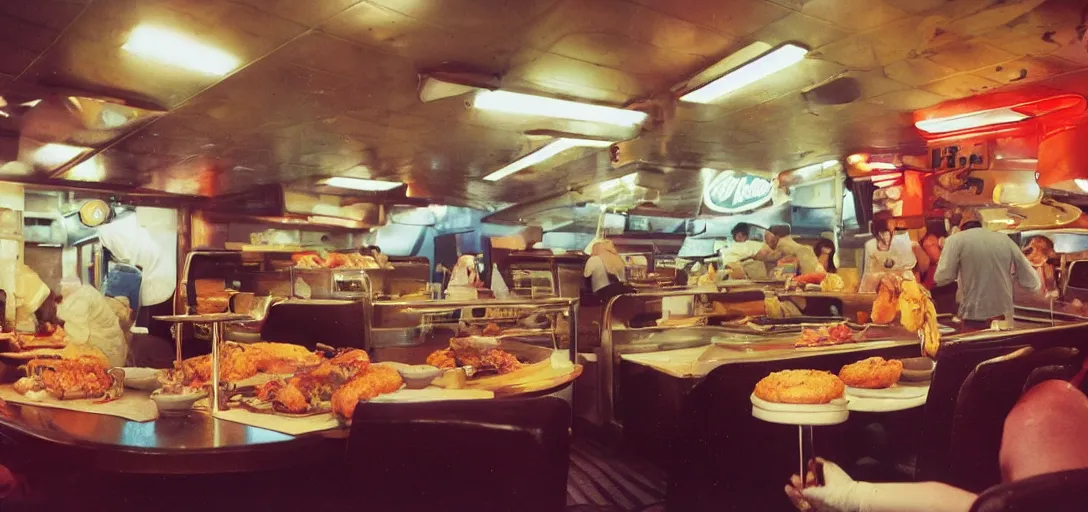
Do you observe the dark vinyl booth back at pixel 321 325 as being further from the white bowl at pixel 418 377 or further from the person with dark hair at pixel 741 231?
the person with dark hair at pixel 741 231

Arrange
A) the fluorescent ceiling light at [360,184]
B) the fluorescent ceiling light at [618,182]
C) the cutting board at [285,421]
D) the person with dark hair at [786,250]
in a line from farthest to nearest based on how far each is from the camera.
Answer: the person with dark hair at [786,250], the fluorescent ceiling light at [618,182], the fluorescent ceiling light at [360,184], the cutting board at [285,421]

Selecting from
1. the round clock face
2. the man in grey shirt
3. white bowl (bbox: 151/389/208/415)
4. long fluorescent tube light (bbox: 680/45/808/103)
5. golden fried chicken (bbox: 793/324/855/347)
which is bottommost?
white bowl (bbox: 151/389/208/415)

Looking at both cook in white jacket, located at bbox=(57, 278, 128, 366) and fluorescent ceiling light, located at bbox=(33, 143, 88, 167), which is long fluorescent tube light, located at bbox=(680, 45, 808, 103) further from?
cook in white jacket, located at bbox=(57, 278, 128, 366)

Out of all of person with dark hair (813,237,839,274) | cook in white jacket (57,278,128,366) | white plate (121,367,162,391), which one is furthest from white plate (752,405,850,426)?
cook in white jacket (57,278,128,366)

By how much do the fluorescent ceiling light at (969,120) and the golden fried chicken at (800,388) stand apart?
1345 millimetres

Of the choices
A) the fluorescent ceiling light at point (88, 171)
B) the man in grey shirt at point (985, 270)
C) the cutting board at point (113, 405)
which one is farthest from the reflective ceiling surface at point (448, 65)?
the cutting board at point (113, 405)

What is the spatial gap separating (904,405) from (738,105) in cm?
138

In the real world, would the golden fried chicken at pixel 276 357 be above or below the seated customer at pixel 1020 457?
above

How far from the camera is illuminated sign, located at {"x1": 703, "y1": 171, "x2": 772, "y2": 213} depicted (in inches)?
119

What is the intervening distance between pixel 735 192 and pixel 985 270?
3.71ft

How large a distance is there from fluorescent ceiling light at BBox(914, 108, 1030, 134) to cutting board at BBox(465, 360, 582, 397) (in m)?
1.83

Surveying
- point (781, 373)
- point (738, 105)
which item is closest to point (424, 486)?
point (781, 373)

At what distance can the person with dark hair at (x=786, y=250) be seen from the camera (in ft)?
10.0

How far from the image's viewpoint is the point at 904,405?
217cm
